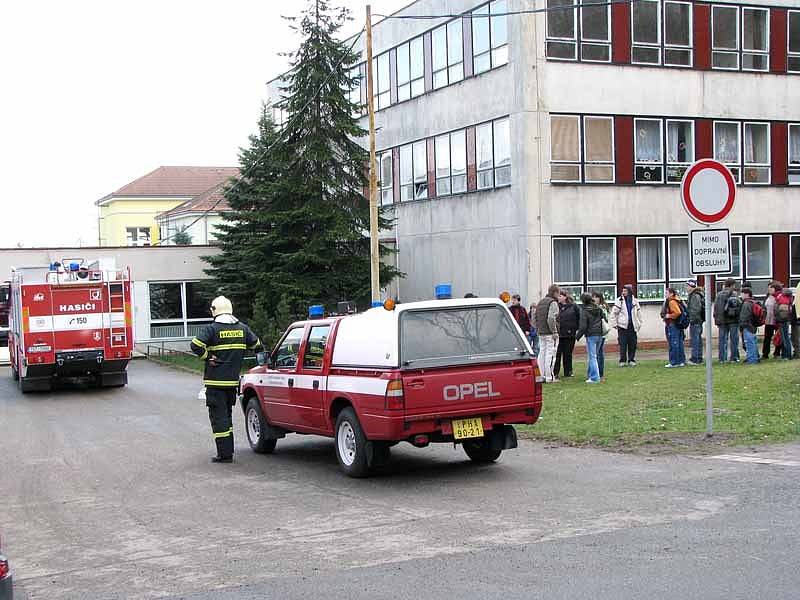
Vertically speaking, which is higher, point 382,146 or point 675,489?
point 382,146

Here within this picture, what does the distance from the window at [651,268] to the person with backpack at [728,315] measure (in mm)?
10574

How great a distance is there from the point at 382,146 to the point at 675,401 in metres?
24.5

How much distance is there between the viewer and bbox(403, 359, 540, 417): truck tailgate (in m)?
10.3

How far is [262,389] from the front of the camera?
13.1 meters

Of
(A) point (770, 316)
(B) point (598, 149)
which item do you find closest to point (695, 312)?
(A) point (770, 316)

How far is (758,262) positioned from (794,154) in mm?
3947

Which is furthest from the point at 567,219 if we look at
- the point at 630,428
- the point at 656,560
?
the point at 656,560

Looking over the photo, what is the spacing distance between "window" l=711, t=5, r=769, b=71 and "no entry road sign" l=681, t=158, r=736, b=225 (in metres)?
23.0

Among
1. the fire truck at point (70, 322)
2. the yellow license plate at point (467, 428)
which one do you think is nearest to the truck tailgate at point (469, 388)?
the yellow license plate at point (467, 428)

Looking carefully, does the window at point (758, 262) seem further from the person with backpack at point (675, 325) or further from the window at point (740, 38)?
the person with backpack at point (675, 325)

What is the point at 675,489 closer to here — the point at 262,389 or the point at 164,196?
the point at 262,389

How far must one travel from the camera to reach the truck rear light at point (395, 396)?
33.5ft

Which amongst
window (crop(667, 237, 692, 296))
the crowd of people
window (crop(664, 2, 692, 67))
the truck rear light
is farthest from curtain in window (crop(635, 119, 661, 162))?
the truck rear light

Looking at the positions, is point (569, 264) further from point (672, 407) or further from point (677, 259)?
point (672, 407)
